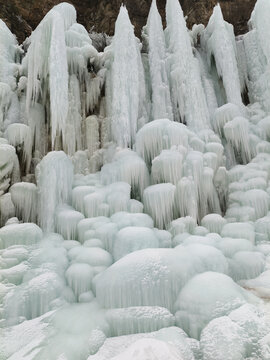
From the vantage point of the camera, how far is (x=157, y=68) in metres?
8.46

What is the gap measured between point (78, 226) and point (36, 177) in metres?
1.71

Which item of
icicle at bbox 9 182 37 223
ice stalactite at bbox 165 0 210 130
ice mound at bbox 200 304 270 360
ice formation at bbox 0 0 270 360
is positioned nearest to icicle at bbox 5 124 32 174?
ice formation at bbox 0 0 270 360

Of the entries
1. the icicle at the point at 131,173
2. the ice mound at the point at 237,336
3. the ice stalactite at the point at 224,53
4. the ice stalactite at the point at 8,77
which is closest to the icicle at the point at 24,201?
the icicle at the point at 131,173

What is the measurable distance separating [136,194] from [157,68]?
3.57m

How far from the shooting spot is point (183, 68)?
8.22 metres

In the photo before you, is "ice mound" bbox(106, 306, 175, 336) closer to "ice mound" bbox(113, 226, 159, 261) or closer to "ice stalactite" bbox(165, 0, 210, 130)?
"ice mound" bbox(113, 226, 159, 261)

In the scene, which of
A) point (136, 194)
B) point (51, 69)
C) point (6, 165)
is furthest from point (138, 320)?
point (51, 69)

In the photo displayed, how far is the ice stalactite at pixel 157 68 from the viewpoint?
25.8ft

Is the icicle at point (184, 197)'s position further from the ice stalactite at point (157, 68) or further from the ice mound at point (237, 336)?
the ice mound at point (237, 336)

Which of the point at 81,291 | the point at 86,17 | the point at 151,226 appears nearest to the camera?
the point at 81,291

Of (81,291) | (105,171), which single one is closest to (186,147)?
(105,171)

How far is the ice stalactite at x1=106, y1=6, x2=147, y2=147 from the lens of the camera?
7.18 m

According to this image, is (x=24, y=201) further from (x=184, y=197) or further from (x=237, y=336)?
(x=237, y=336)

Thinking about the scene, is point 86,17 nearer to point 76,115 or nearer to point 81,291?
point 76,115
